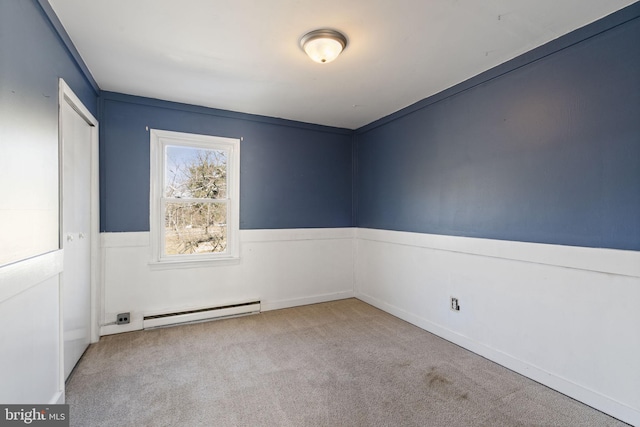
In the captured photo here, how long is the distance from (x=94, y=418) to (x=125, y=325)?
1417mm

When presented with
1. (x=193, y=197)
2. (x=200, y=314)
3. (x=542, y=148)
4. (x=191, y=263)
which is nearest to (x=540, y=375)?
(x=542, y=148)

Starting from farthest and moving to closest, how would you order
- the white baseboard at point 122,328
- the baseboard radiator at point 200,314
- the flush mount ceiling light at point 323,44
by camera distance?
the baseboard radiator at point 200,314, the white baseboard at point 122,328, the flush mount ceiling light at point 323,44

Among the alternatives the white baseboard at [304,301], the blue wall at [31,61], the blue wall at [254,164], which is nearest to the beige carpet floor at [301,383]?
the white baseboard at [304,301]

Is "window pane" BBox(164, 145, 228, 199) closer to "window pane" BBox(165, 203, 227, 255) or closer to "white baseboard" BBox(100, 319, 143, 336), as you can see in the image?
"window pane" BBox(165, 203, 227, 255)

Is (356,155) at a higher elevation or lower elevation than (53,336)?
higher

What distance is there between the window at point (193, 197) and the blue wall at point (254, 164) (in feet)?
0.31

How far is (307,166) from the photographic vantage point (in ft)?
13.5

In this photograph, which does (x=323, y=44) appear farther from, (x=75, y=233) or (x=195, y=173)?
(x=75, y=233)

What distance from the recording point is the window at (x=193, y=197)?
3301mm

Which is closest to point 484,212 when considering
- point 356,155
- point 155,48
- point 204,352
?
point 356,155

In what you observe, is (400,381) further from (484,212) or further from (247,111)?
(247,111)

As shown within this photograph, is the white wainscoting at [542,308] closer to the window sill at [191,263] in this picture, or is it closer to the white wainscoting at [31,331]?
the window sill at [191,263]

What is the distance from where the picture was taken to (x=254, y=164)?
376 cm

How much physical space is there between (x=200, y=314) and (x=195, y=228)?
0.98m
